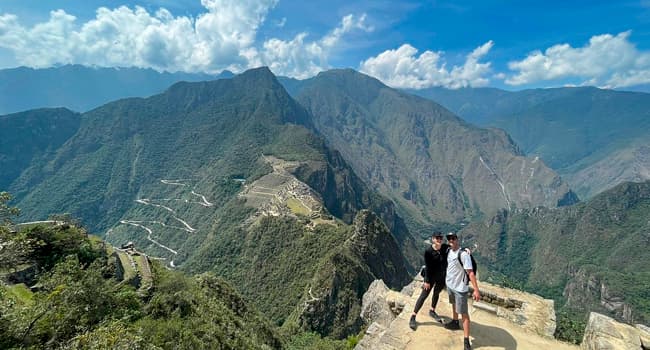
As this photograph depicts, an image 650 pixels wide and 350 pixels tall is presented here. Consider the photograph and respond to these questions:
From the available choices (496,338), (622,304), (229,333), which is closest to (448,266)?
(496,338)

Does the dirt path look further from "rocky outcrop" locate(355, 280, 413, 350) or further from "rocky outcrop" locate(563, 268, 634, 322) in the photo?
"rocky outcrop" locate(563, 268, 634, 322)

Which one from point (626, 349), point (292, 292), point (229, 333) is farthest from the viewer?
point (292, 292)

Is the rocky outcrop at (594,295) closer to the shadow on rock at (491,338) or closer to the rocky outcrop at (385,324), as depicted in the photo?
the rocky outcrop at (385,324)

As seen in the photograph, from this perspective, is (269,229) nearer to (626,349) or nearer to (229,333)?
(229,333)

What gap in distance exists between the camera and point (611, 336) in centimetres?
1130

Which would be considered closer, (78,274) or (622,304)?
(78,274)

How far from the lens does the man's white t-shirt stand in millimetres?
11023

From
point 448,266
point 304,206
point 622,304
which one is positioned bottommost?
point 622,304

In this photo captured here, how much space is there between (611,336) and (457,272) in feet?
19.5

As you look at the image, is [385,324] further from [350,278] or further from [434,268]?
[350,278]

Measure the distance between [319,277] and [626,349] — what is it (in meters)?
60.0

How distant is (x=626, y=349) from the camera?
10570mm

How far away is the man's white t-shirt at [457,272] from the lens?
11.0 meters

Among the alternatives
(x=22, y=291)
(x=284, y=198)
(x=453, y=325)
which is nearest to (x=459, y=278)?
(x=453, y=325)
